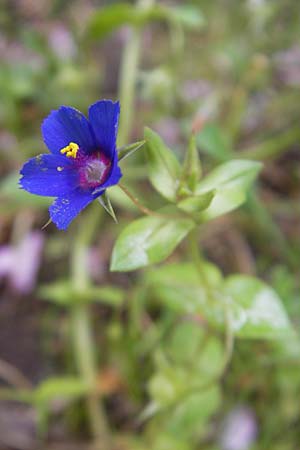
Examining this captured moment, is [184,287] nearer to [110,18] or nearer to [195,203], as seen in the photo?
[195,203]

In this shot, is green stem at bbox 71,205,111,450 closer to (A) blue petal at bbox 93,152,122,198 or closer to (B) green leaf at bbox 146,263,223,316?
(B) green leaf at bbox 146,263,223,316

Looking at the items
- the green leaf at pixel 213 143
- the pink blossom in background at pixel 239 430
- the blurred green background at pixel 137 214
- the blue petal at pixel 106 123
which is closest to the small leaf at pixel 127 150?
the blue petal at pixel 106 123

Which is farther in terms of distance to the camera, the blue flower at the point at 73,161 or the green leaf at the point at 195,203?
the green leaf at the point at 195,203

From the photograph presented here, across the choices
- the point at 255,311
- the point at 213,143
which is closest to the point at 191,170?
the point at 255,311

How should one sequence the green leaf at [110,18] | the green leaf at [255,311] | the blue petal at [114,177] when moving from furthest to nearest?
the green leaf at [110,18] < the green leaf at [255,311] < the blue petal at [114,177]

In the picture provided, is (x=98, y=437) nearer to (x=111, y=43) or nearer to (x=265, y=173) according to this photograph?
(x=265, y=173)

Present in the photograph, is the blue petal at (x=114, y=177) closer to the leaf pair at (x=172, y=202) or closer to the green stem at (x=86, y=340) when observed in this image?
the leaf pair at (x=172, y=202)
